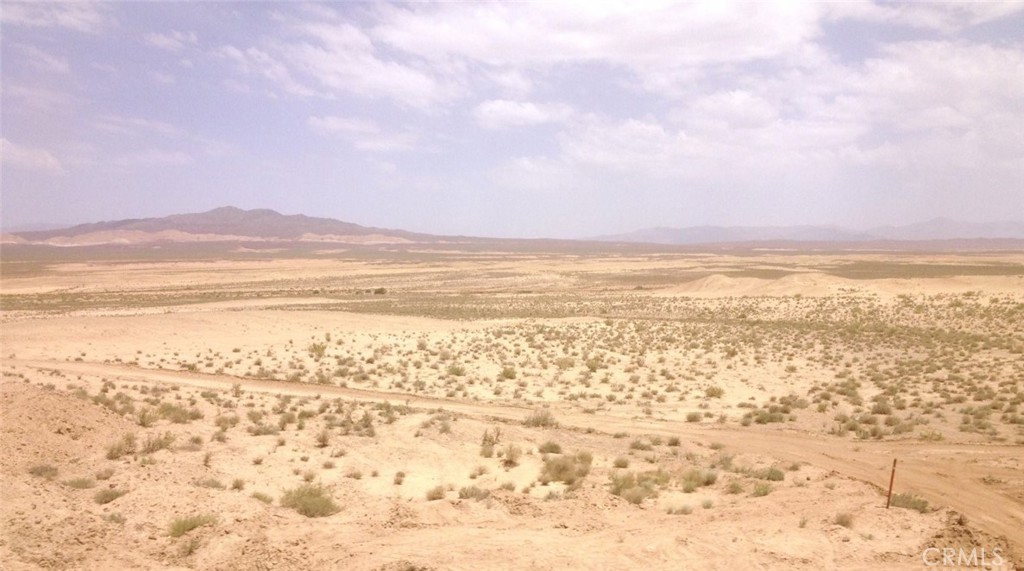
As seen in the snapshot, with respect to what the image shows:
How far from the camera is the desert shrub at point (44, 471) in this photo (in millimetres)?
9859

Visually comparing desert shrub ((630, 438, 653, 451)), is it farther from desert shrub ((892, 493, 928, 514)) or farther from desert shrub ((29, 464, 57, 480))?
desert shrub ((29, 464, 57, 480))

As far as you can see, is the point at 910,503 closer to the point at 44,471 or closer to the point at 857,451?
the point at 857,451

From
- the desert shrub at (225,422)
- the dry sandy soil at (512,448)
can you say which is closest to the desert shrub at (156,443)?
the dry sandy soil at (512,448)

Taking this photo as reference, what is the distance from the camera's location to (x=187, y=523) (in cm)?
862

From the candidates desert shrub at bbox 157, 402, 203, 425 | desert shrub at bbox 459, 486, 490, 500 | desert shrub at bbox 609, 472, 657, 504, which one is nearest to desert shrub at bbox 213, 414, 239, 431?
desert shrub at bbox 157, 402, 203, 425

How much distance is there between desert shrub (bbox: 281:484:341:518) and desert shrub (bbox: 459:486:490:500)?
74.9 inches

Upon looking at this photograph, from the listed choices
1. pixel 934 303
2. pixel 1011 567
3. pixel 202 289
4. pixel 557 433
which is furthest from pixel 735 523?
pixel 202 289

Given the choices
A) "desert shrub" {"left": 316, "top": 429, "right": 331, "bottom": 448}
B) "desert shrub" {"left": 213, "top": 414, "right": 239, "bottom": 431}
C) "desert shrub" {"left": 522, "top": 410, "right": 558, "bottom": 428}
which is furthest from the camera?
"desert shrub" {"left": 522, "top": 410, "right": 558, "bottom": 428}

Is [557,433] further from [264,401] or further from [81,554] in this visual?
[81,554]

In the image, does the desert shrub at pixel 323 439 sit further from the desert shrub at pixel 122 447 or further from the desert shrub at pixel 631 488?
the desert shrub at pixel 631 488

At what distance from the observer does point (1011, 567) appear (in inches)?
309

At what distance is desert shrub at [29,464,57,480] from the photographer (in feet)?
32.3

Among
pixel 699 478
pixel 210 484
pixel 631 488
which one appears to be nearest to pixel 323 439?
pixel 210 484

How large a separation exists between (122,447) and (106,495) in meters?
2.22
